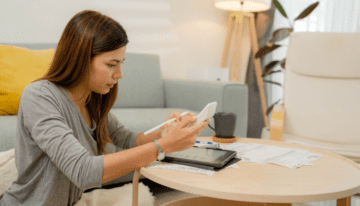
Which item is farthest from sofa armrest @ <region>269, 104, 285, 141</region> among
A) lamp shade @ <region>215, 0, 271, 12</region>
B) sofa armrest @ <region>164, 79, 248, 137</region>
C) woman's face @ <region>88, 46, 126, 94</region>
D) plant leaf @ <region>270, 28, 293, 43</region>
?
lamp shade @ <region>215, 0, 271, 12</region>

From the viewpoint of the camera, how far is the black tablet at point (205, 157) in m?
0.79

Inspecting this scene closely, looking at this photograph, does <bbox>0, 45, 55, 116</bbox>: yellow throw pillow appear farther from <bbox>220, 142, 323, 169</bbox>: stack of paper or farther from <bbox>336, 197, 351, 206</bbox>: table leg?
<bbox>336, 197, 351, 206</bbox>: table leg

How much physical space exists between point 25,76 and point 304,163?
57.0 inches

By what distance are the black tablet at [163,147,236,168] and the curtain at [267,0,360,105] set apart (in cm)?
226

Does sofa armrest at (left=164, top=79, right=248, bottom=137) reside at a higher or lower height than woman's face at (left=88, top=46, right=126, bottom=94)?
lower

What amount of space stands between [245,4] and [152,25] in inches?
35.7

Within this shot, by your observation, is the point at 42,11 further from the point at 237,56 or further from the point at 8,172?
the point at 237,56

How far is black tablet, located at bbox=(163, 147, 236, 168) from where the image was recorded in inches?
31.0

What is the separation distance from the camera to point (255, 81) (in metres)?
3.14

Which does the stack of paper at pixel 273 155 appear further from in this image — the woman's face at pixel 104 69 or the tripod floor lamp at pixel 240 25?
the tripod floor lamp at pixel 240 25

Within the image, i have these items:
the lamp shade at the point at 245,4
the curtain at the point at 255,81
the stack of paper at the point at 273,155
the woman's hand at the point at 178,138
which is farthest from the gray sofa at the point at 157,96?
the curtain at the point at 255,81

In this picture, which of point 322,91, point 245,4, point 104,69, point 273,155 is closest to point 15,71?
point 104,69

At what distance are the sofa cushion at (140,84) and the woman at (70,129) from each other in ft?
4.13

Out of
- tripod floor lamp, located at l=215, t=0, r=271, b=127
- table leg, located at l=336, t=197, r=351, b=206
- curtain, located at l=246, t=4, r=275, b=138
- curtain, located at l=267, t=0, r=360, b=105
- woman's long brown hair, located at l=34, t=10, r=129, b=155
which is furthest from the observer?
curtain, located at l=246, t=4, r=275, b=138
